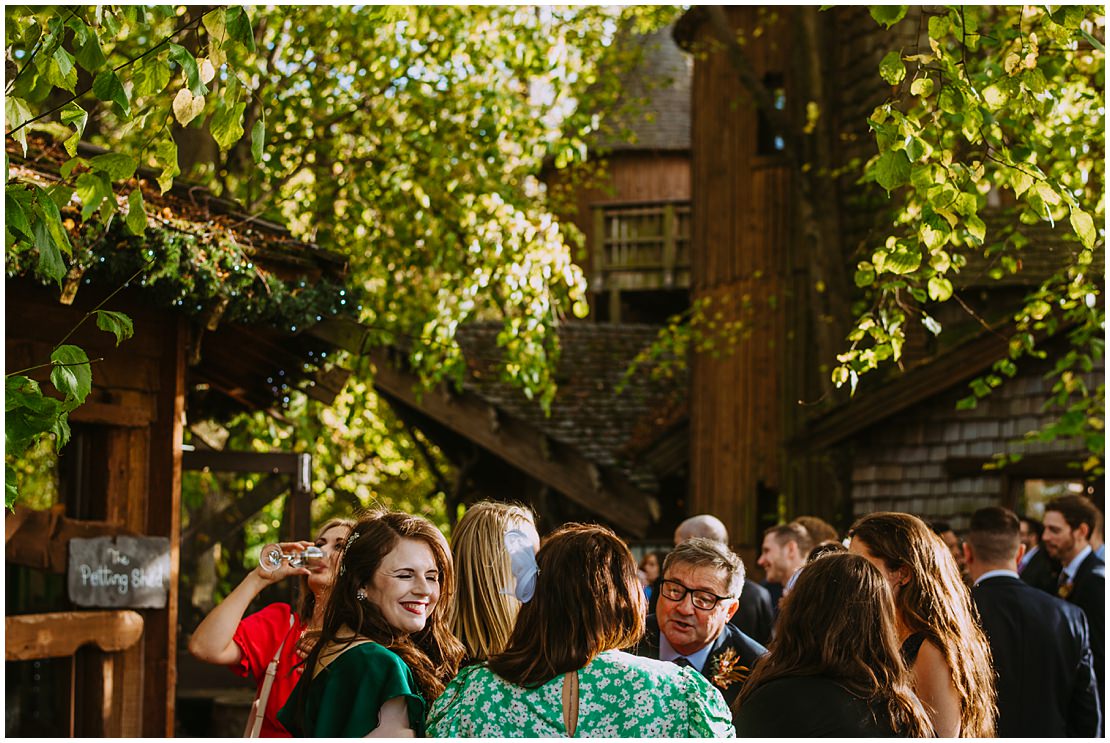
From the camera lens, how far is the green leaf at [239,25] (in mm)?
3795

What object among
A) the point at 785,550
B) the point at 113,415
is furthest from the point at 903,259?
the point at 113,415

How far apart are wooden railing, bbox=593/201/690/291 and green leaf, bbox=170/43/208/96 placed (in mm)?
20462

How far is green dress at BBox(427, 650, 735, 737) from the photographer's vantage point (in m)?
3.26

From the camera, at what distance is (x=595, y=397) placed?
19188mm

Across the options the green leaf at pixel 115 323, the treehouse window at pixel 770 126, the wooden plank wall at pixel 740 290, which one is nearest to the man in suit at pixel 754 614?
the green leaf at pixel 115 323

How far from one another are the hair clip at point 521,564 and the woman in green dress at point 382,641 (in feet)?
0.64

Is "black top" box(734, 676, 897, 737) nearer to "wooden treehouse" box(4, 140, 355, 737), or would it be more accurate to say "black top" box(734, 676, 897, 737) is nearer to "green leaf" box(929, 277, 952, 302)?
"green leaf" box(929, 277, 952, 302)

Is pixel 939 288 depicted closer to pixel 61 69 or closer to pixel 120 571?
pixel 61 69

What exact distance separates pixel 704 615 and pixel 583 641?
1621 millimetres

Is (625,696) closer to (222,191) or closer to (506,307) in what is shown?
(506,307)

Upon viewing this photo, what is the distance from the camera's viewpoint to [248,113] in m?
12.8

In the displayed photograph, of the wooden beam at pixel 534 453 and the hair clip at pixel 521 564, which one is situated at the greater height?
the wooden beam at pixel 534 453

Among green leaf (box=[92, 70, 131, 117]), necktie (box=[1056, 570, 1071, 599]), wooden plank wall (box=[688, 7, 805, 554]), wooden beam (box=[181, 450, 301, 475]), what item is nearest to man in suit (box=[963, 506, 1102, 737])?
necktie (box=[1056, 570, 1071, 599])

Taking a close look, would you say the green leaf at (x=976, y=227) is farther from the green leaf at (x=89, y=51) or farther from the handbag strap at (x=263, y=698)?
the green leaf at (x=89, y=51)
